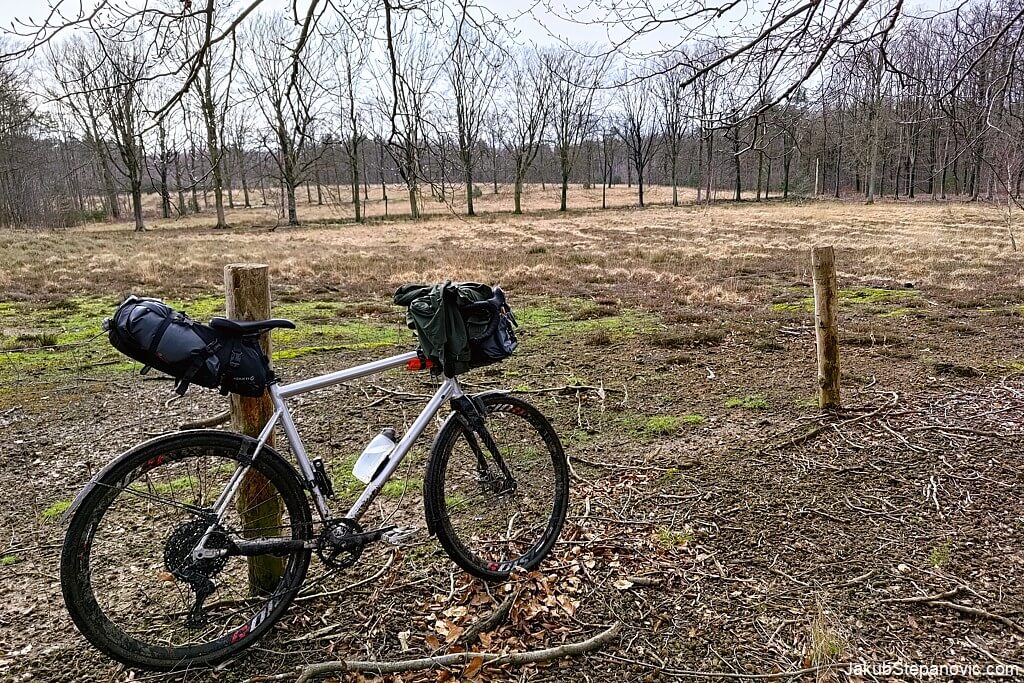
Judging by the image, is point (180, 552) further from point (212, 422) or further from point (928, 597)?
point (928, 597)

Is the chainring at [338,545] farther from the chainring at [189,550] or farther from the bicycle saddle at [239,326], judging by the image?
the bicycle saddle at [239,326]

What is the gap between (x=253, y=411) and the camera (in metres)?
2.65

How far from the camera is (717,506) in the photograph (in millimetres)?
3738

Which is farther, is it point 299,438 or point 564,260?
point 564,260

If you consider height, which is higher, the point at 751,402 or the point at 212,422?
the point at 212,422

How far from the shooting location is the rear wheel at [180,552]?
7.30 ft

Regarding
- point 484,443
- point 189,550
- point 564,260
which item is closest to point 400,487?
point 484,443

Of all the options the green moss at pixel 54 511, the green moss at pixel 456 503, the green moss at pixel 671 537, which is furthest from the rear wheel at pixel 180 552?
the green moss at pixel 671 537

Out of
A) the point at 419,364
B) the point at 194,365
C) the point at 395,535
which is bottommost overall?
the point at 395,535

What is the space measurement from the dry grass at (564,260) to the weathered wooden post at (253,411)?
924 centimetres

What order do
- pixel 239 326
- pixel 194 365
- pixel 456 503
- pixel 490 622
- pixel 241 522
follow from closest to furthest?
pixel 194 365
pixel 239 326
pixel 241 522
pixel 490 622
pixel 456 503

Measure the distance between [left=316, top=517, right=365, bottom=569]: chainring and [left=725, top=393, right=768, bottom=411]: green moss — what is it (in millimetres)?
3735

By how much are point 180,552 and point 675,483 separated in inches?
109

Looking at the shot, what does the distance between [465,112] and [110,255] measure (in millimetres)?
16573
